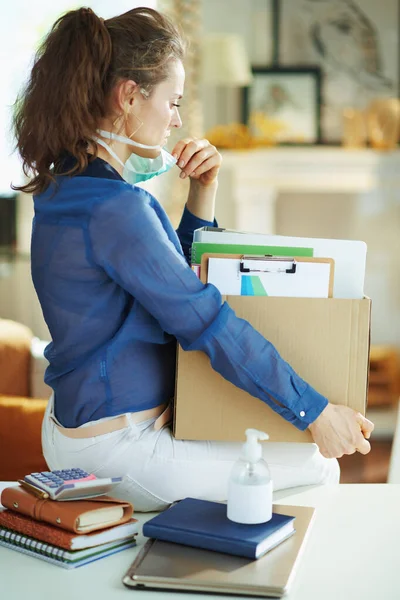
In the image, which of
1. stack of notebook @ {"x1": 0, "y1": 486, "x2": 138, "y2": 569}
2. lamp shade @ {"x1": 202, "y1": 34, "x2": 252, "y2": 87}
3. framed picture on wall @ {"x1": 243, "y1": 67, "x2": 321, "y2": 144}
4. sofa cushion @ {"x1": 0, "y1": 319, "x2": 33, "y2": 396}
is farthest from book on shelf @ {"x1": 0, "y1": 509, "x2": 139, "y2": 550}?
framed picture on wall @ {"x1": 243, "y1": 67, "x2": 321, "y2": 144}

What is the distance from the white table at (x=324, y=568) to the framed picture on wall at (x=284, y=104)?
3280mm

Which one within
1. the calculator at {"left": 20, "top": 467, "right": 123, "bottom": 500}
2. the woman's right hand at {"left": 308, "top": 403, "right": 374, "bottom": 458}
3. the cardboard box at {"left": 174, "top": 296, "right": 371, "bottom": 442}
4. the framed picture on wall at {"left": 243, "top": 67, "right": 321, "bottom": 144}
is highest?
the framed picture on wall at {"left": 243, "top": 67, "right": 321, "bottom": 144}

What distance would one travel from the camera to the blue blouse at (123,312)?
130cm

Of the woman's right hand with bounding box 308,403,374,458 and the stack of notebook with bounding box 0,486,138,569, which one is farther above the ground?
the woman's right hand with bounding box 308,403,374,458

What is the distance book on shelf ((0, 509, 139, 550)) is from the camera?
116 centimetres

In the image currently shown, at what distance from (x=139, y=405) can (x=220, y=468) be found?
0.56 feet

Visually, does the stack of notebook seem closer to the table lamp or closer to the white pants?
the white pants

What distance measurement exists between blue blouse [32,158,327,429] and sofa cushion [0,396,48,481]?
28.5 inches

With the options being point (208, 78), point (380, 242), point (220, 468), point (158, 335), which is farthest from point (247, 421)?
point (380, 242)

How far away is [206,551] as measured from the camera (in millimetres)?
1165

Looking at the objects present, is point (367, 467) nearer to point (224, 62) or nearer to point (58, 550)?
point (224, 62)

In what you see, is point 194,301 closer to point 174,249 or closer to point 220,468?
point 174,249

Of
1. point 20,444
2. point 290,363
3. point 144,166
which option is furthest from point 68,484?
point 20,444

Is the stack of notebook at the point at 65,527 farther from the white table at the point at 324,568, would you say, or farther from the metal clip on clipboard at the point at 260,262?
the metal clip on clipboard at the point at 260,262
